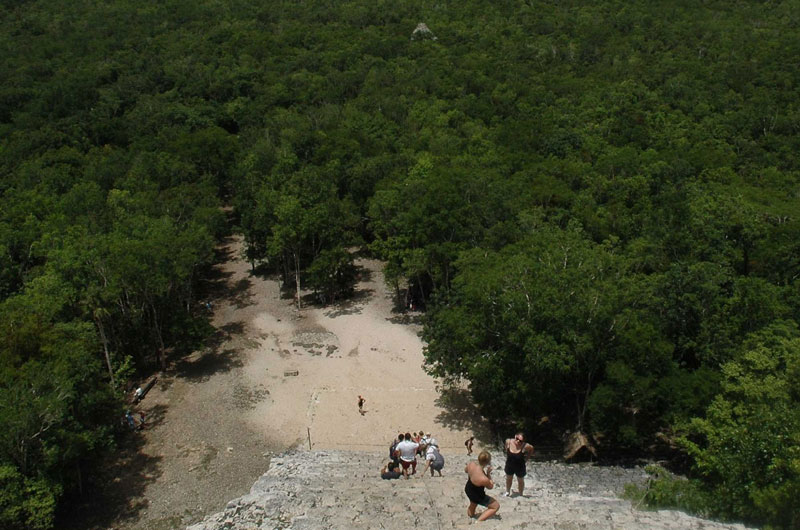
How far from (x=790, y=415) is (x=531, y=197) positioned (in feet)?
79.6

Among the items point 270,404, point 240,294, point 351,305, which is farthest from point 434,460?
point 240,294

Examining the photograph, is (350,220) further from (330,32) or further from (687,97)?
(330,32)

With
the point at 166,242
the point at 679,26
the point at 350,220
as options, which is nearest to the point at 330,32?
the point at 679,26

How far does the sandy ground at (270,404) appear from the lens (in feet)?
79.6

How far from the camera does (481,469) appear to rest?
13164 millimetres

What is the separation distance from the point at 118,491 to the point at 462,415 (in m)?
14.6

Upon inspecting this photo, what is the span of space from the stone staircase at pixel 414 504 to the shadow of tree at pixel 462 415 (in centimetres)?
487

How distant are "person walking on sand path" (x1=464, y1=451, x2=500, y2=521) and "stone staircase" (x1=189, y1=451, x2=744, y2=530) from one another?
37cm

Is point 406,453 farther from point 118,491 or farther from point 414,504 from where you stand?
point 118,491

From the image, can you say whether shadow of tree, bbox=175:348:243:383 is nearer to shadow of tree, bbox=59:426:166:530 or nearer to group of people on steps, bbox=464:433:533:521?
shadow of tree, bbox=59:426:166:530

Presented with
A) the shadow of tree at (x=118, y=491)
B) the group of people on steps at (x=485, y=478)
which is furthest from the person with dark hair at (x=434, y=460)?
the shadow of tree at (x=118, y=491)

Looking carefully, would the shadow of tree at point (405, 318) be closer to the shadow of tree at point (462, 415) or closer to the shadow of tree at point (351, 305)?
the shadow of tree at point (351, 305)

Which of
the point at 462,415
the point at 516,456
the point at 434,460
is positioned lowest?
the point at 462,415

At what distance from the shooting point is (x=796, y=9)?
→ 85.6m
